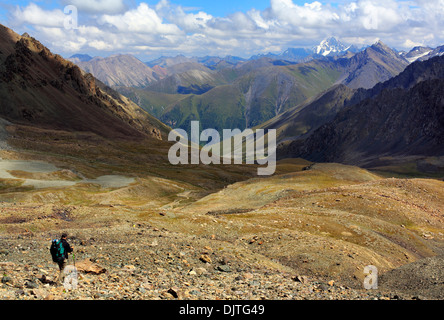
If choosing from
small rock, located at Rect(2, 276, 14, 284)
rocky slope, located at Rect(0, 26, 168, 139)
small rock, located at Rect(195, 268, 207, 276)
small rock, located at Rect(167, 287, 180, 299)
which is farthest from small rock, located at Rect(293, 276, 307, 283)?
rocky slope, located at Rect(0, 26, 168, 139)

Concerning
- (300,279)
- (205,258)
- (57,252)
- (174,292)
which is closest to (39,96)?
(205,258)

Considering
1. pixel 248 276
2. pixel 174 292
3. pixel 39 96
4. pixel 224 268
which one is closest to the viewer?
pixel 174 292

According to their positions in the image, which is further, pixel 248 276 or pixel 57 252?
pixel 248 276

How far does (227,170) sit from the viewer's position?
145 meters

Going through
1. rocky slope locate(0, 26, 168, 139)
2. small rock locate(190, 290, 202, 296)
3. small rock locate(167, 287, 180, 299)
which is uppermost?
rocky slope locate(0, 26, 168, 139)

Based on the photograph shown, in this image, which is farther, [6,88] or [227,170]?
[6,88]

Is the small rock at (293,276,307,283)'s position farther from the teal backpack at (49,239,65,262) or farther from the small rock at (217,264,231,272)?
the teal backpack at (49,239,65,262)

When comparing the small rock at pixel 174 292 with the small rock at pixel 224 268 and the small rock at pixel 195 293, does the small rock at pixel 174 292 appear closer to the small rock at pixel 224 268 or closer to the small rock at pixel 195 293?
the small rock at pixel 195 293

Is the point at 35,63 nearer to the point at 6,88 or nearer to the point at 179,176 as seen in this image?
the point at 6,88

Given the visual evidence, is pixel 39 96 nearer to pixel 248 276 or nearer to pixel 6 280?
pixel 6 280

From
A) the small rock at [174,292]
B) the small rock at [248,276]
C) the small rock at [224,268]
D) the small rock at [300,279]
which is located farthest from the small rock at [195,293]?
the small rock at [300,279]

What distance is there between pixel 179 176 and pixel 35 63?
406 ft

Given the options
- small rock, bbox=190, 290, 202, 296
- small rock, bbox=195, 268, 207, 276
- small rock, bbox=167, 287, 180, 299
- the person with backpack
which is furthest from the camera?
small rock, bbox=195, 268, 207, 276

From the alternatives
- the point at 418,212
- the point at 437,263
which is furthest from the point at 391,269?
the point at 418,212
